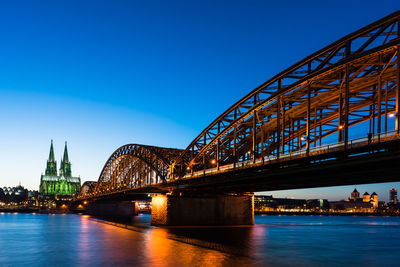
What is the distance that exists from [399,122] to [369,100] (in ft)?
55.2

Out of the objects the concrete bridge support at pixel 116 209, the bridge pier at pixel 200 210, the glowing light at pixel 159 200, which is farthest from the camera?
the concrete bridge support at pixel 116 209

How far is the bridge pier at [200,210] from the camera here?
73.2 metres

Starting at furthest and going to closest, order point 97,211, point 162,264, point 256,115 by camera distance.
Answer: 1. point 97,211
2. point 256,115
3. point 162,264

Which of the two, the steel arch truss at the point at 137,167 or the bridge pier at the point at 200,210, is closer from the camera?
the bridge pier at the point at 200,210

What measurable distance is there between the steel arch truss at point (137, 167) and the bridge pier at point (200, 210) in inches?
248

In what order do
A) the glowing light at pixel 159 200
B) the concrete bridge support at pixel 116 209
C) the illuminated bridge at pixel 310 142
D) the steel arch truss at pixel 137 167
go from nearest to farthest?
Answer: the illuminated bridge at pixel 310 142, the glowing light at pixel 159 200, the steel arch truss at pixel 137 167, the concrete bridge support at pixel 116 209

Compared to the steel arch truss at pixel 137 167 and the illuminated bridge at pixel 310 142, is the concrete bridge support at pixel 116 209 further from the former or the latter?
the illuminated bridge at pixel 310 142

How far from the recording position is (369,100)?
48062 millimetres

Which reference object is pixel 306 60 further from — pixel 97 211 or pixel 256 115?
pixel 97 211

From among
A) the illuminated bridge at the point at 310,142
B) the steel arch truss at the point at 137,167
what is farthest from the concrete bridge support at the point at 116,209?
the illuminated bridge at the point at 310,142

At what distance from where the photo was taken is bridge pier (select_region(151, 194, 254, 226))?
240 ft

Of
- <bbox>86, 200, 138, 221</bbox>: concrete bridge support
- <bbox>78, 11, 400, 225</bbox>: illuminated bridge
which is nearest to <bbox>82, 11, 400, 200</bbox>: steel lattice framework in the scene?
<bbox>78, 11, 400, 225</bbox>: illuminated bridge

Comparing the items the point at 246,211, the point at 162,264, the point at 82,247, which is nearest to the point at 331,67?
the point at 162,264

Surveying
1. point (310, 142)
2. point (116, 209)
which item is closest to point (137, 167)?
point (116, 209)
